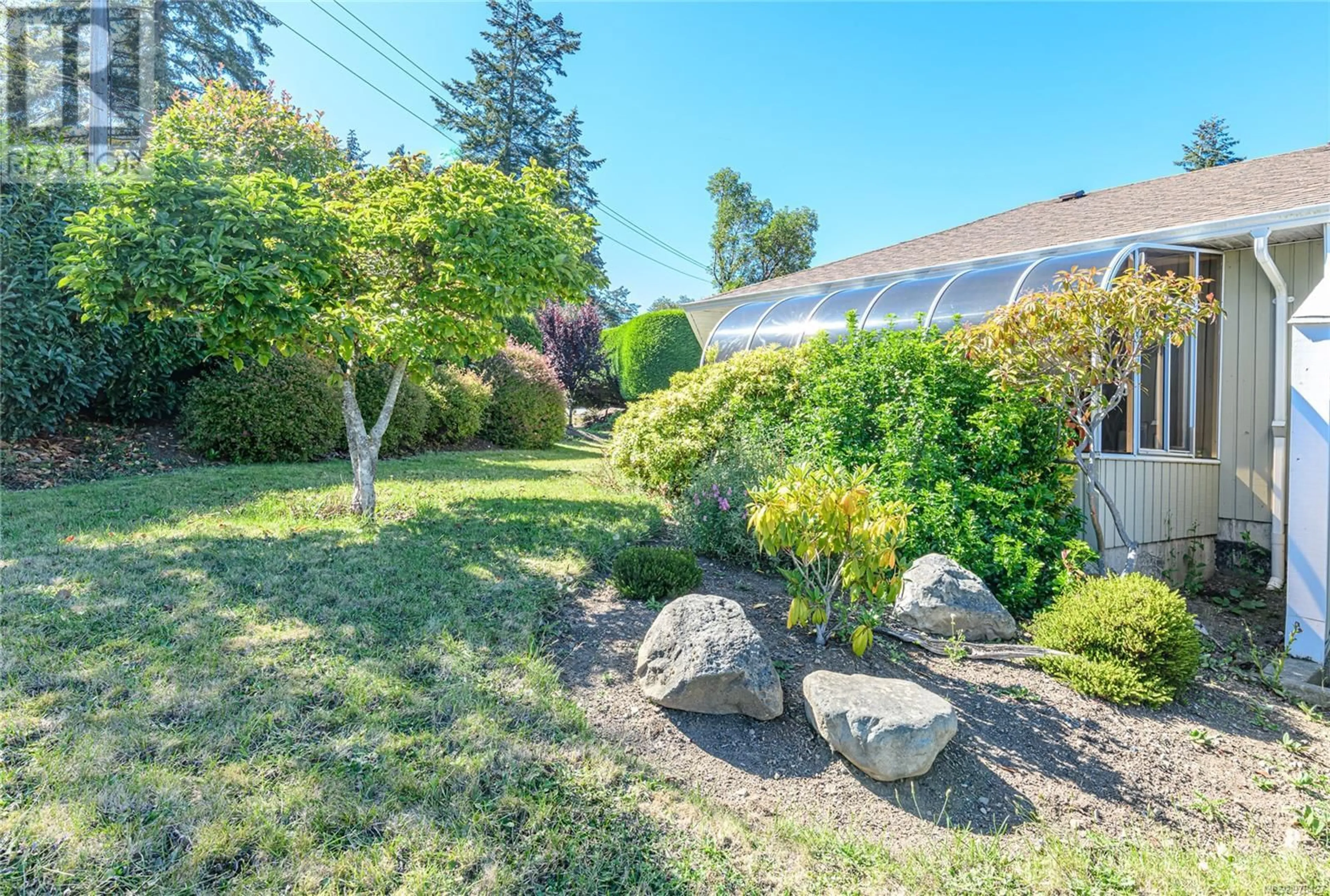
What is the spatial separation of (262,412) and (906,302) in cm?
859

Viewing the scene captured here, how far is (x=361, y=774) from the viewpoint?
2383mm

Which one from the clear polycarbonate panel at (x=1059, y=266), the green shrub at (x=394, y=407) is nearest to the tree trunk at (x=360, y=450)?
the green shrub at (x=394, y=407)

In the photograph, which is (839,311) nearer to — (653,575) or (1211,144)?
(653,575)

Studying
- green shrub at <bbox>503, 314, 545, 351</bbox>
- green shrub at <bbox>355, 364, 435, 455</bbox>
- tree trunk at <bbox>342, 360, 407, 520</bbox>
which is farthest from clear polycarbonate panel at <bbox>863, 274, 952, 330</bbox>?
green shrub at <bbox>503, 314, 545, 351</bbox>

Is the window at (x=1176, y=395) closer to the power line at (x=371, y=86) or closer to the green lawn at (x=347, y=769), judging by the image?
the green lawn at (x=347, y=769)

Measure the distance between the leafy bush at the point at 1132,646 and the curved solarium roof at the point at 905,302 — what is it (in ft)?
9.29

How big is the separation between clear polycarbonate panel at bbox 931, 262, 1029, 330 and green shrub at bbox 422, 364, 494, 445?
28.6 feet

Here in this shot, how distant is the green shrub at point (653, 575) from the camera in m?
4.28

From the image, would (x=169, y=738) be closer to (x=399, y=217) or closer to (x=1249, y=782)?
(x=399, y=217)

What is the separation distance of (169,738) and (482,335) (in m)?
4.22

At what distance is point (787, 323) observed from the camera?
8477 mm

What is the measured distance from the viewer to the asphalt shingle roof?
603cm

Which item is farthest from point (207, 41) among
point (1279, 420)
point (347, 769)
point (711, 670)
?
point (1279, 420)

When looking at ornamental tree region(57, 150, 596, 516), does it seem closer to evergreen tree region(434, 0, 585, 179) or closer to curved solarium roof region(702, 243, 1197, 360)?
curved solarium roof region(702, 243, 1197, 360)
